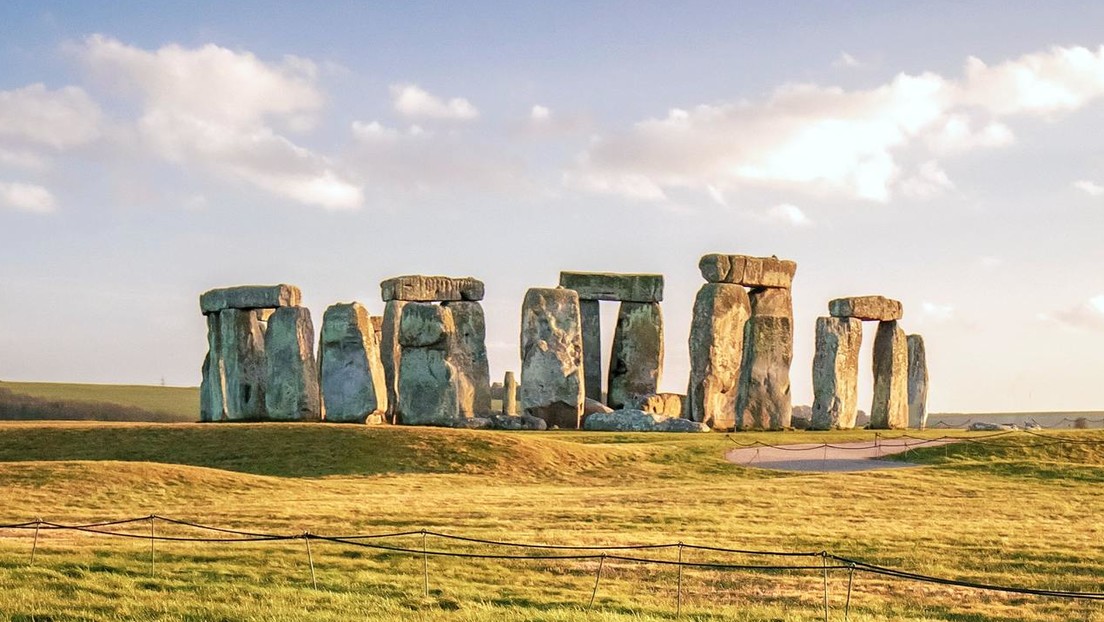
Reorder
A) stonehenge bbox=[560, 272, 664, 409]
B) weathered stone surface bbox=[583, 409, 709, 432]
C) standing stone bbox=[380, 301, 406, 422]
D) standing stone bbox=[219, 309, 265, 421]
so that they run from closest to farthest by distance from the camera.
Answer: weathered stone surface bbox=[583, 409, 709, 432] < standing stone bbox=[380, 301, 406, 422] < standing stone bbox=[219, 309, 265, 421] < stonehenge bbox=[560, 272, 664, 409]

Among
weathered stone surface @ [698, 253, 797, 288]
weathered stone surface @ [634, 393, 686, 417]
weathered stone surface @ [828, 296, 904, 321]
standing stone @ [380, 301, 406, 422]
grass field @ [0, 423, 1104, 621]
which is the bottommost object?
grass field @ [0, 423, 1104, 621]

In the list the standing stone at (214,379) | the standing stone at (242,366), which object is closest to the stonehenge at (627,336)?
the standing stone at (242,366)

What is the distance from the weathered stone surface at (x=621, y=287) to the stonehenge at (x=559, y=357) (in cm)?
3

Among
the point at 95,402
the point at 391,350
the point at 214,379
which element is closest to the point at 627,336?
the point at 391,350

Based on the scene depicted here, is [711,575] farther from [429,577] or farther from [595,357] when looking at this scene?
[595,357]

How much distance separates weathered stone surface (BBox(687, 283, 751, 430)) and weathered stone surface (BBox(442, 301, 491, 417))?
6.14 m

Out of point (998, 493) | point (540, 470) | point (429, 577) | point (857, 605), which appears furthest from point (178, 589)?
point (998, 493)

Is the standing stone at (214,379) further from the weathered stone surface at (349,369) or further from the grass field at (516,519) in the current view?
the grass field at (516,519)

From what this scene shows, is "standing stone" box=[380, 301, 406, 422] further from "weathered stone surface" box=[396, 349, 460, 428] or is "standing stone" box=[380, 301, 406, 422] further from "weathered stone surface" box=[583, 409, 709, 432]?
"weathered stone surface" box=[583, 409, 709, 432]

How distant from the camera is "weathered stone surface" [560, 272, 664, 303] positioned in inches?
1698

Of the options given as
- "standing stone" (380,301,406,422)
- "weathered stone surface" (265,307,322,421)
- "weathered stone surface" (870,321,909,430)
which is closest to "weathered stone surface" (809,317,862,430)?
"weathered stone surface" (870,321,909,430)

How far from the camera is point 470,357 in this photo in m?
38.8

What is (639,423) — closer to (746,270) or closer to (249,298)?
(746,270)

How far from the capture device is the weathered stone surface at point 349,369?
1518 inches
